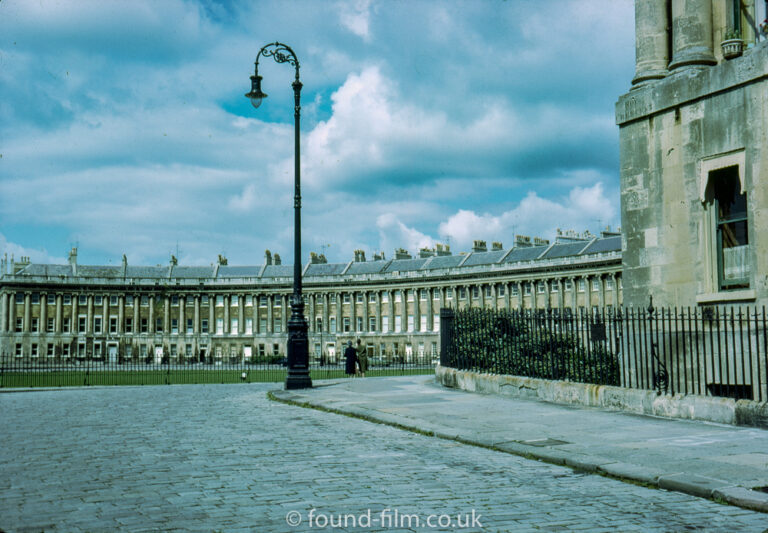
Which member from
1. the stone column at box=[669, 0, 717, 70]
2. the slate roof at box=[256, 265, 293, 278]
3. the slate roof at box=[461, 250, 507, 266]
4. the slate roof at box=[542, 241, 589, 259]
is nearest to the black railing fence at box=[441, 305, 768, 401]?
the stone column at box=[669, 0, 717, 70]

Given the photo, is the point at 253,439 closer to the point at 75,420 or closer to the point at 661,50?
the point at 75,420

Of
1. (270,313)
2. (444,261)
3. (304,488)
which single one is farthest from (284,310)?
(304,488)

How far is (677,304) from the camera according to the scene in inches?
566

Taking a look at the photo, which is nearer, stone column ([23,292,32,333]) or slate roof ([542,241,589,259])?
slate roof ([542,241,589,259])

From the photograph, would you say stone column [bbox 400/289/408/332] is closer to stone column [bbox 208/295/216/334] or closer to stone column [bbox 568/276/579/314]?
stone column [bbox 568/276/579/314]

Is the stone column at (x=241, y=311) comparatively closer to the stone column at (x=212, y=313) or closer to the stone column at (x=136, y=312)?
the stone column at (x=212, y=313)

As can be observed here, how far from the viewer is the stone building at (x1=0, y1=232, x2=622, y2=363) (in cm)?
9850

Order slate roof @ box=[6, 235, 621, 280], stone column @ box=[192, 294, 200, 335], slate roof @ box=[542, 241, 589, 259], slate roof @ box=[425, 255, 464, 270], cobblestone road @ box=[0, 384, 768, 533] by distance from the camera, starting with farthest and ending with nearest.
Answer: stone column @ box=[192, 294, 200, 335] < slate roof @ box=[425, 255, 464, 270] < slate roof @ box=[6, 235, 621, 280] < slate roof @ box=[542, 241, 589, 259] < cobblestone road @ box=[0, 384, 768, 533]

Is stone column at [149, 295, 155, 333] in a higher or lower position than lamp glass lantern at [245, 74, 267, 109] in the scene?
lower

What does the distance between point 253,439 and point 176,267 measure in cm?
10835

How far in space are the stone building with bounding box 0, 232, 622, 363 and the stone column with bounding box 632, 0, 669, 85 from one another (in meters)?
75.9

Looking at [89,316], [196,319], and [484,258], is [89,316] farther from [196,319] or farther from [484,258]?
[484,258]

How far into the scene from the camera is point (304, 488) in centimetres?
732

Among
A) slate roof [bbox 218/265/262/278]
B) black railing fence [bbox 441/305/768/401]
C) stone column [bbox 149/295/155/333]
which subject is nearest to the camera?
black railing fence [bbox 441/305/768/401]
